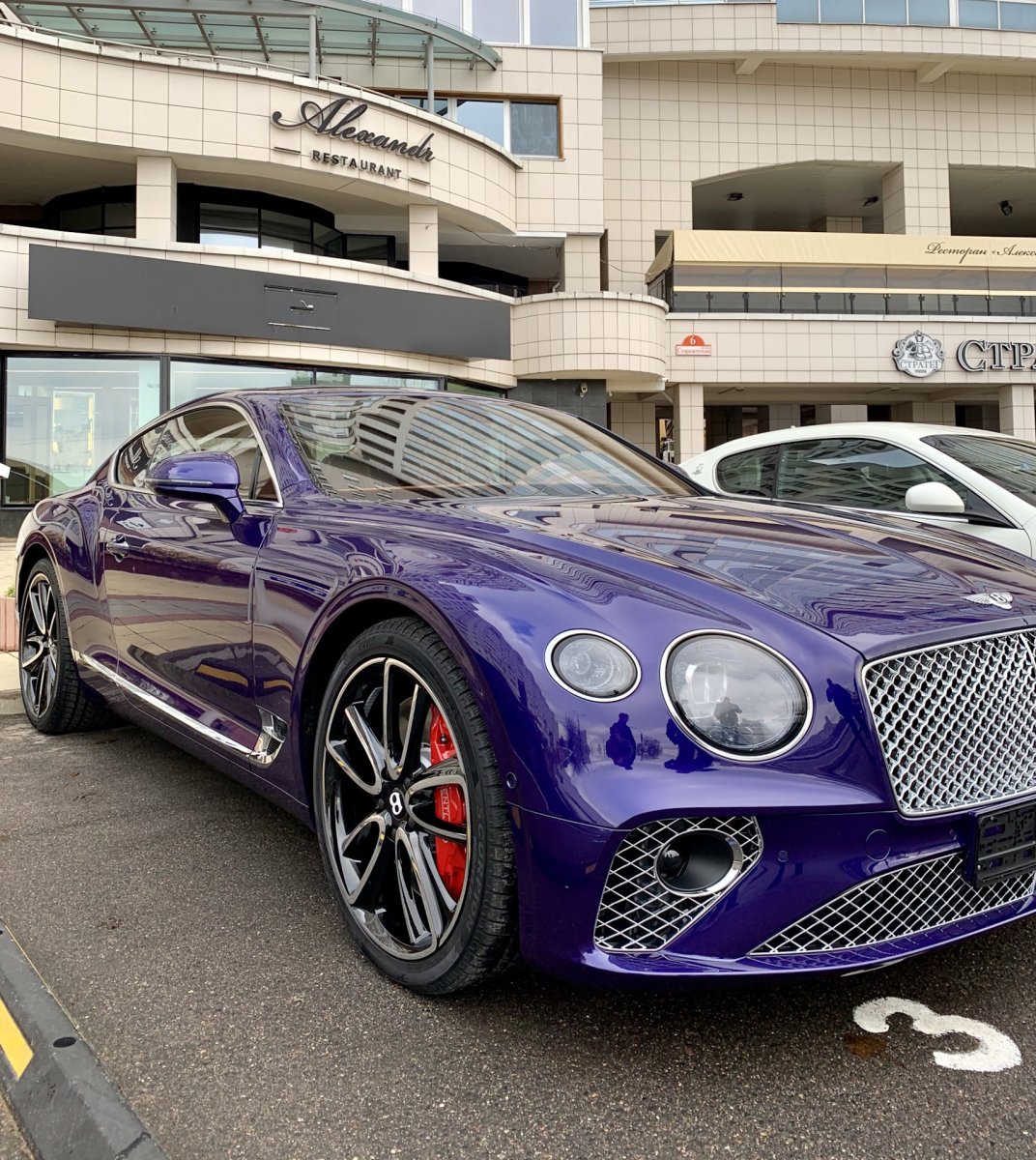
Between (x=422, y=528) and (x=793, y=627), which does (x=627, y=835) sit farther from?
(x=422, y=528)

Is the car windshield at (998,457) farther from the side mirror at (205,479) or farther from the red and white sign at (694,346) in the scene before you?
the red and white sign at (694,346)

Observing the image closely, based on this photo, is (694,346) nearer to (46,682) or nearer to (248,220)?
(248,220)

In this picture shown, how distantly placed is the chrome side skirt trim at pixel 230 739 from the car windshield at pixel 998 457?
11.9 ft

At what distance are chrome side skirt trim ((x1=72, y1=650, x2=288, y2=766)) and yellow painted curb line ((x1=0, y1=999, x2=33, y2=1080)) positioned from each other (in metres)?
0.78

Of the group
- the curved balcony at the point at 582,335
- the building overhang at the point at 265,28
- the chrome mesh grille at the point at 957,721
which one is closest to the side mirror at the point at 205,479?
the chrome mesh grille at the point at 957,721

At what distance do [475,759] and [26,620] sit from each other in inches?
138

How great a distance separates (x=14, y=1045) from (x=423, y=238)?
66.0 ft

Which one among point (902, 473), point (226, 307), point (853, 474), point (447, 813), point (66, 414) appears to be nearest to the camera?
point (447, 813)

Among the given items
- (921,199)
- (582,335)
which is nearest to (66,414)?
(582,335)

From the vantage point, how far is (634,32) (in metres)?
25.1

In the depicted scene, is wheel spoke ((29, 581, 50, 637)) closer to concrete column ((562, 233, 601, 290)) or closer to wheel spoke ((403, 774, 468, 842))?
wheel spoke ((403, 774, 468, 842))

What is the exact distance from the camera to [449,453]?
2.98m

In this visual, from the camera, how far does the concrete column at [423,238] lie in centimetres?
2014

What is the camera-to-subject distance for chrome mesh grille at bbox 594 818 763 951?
1623 millimetres
